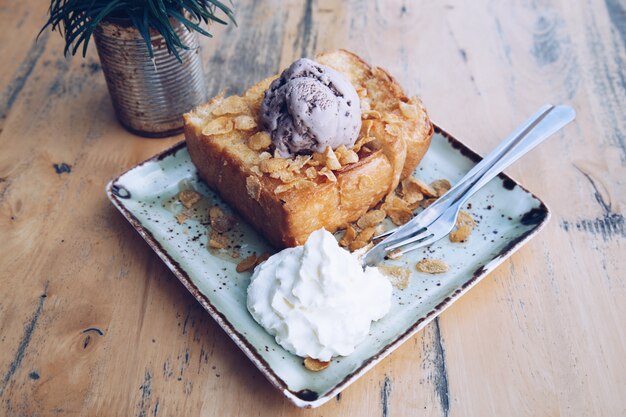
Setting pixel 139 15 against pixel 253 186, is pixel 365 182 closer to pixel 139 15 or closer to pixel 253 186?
pixel 253 186

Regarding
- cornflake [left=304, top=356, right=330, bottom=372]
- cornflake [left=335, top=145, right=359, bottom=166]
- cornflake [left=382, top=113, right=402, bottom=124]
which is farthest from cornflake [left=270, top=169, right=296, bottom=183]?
cornflake [left=304, top=356, right=330, bottom=372]

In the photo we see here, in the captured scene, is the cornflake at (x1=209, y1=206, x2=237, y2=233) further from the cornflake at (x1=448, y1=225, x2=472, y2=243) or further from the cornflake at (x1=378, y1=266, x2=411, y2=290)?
the cornflake at (x1=448, y1=225, x2=472, y2=243)

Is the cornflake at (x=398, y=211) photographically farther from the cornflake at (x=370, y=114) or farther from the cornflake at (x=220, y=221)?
the cornflake at (x=220, y=221)

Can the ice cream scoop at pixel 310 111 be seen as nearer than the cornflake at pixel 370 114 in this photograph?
Yes

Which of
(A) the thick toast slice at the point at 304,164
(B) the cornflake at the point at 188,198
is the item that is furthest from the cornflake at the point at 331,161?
(B) the cornflake at the point at 188,198

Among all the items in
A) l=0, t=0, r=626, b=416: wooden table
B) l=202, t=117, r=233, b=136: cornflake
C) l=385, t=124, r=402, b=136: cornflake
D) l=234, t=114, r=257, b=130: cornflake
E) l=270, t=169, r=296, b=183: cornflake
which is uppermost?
l=385, t=124, r=402, b=136: cornflake

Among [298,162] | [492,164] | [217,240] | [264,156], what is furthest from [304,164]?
[492,164]

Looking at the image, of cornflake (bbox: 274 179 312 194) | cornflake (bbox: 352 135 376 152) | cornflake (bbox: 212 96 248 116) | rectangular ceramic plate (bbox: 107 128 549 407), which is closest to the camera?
rectangular ceramic plate (bbox: 107 128 549 407)
